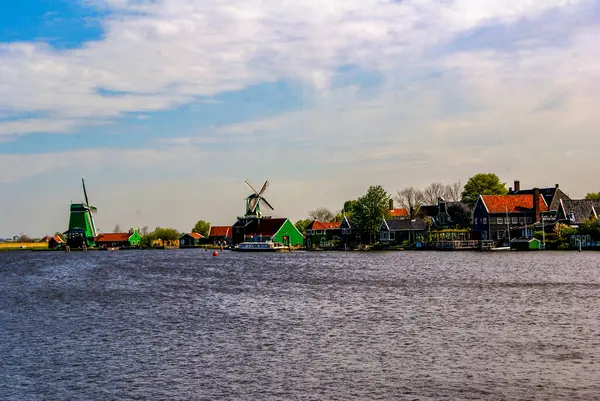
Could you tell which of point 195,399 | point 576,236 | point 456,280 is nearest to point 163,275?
point 456,280

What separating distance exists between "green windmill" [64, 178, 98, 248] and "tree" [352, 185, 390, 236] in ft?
259

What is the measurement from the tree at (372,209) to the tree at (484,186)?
55.3 ft

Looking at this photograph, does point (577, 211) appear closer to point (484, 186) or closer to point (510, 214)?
point (510, 214)

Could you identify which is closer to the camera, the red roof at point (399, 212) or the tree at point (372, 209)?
the tree at point (372, 209)

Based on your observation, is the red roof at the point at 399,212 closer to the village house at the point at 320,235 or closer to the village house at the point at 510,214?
the village house at the point at 320,235

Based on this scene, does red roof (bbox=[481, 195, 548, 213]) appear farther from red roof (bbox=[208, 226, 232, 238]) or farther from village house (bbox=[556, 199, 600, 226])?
red roof (bbox=[208, 226, 232, 238])

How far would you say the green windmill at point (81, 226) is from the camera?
183750 millimetres

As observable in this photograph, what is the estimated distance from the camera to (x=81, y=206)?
600ft

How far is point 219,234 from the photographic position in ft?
637

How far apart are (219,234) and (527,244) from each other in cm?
9697

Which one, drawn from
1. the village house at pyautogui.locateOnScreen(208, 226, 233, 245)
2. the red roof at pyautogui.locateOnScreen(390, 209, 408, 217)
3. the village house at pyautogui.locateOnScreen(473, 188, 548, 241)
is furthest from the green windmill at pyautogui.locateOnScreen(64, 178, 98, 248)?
the village house at pyautogui.locateOnScreen(473, 188, 548, 241)

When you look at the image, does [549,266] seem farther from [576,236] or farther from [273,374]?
[273,374]

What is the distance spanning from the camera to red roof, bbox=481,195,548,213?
124 metres

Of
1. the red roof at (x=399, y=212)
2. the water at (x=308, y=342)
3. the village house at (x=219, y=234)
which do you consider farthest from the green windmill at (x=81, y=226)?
the water at (x=308, y=342)
